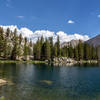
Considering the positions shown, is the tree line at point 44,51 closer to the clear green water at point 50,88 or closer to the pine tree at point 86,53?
the pine tree at point 86,53

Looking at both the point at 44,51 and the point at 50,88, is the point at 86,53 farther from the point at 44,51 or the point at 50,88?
the point at 50,88

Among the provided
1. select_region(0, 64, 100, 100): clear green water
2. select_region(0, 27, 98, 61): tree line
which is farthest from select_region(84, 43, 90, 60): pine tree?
select_region(0, 64, 100, 100): clear green water

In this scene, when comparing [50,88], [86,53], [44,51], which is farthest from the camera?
[86,53]

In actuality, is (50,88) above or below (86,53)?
below

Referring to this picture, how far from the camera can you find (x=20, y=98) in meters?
17.9

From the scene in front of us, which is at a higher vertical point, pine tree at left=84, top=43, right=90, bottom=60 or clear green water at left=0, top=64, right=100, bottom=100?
pine tree at left=84, top=43, right=90, bottom=60

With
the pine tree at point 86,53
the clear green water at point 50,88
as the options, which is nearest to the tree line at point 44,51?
the pine tree at point 86,53

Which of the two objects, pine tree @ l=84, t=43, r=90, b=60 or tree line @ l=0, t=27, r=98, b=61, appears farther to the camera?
pine tree @ l=84, t=43, r=90, b=60

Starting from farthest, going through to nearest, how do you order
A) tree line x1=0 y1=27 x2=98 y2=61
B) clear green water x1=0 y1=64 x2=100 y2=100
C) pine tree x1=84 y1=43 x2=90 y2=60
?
pine tree x1=84 y1=43 x2=90 y2=60
tree line x1=0 y1=27 x2=98 y2=61
clear green water x1=0 y1=64 x2=100 y2=100

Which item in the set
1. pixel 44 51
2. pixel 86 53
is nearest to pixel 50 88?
pixel 44 51

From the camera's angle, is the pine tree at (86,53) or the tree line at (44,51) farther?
the pine tree at (86,53)

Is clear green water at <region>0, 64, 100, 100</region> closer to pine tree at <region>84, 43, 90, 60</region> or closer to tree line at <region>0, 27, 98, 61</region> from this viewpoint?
tree line at <region>0, 27, 98, 61</region>

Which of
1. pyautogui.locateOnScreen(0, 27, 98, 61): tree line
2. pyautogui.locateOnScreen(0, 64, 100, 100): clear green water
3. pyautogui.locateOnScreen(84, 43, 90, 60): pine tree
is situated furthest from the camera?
pyautogui.locateOnScreen(84, 43, 90, 60): pine tree

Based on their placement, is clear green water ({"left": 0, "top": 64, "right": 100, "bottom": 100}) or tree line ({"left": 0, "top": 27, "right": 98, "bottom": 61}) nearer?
clear green water ({"left": 0, "top": 64, "right": 100, "bottom": 100})
